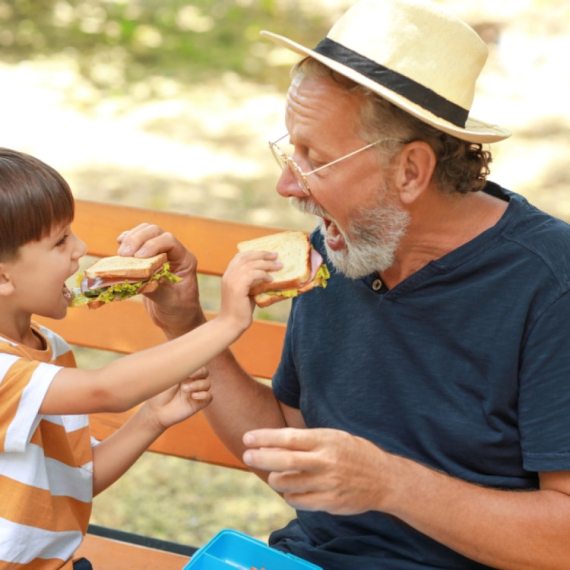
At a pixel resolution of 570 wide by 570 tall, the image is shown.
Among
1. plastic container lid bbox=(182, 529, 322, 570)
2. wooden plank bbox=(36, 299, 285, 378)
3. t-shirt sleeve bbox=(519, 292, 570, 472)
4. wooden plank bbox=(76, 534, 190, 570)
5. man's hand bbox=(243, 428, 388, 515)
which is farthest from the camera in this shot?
wooden plank bbox=(36, 299, 285, 378)

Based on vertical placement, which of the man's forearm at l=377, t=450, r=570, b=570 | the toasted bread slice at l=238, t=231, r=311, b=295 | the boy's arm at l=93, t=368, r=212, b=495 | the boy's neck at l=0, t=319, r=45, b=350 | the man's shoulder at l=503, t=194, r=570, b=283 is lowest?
the boy's arm at l=93, t=368, r=212, b=495

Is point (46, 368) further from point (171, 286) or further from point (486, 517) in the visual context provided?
point (486, 517)

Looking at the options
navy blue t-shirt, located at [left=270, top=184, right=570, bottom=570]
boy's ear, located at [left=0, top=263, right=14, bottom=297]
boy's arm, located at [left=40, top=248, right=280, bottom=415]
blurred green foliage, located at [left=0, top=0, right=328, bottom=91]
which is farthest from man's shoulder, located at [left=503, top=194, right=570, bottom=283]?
blurred green foliage, located at [left=0, top=0, right=328, bottom=91]

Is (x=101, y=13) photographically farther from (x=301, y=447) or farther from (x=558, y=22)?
(x=301, y=447)

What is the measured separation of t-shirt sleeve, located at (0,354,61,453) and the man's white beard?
96 centimetres

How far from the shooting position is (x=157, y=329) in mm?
3309

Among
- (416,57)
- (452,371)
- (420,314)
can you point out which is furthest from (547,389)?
(416,57)

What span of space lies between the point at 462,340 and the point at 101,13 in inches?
428

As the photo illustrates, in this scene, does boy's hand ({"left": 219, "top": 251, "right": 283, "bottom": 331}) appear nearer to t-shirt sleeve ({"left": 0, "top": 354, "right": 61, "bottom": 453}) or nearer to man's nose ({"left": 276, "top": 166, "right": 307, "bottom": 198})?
man's nose ({"left": 276, "top": 166, "right": 307, "bottom": 198})

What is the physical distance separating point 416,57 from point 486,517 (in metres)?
1.29

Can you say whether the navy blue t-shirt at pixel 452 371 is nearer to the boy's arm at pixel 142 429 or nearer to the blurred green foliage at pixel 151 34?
the boy's arm at pixel 142 429

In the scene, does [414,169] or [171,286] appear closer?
[414,169]

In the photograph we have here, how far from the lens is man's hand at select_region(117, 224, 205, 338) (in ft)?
8.13

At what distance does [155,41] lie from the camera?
1130cm
